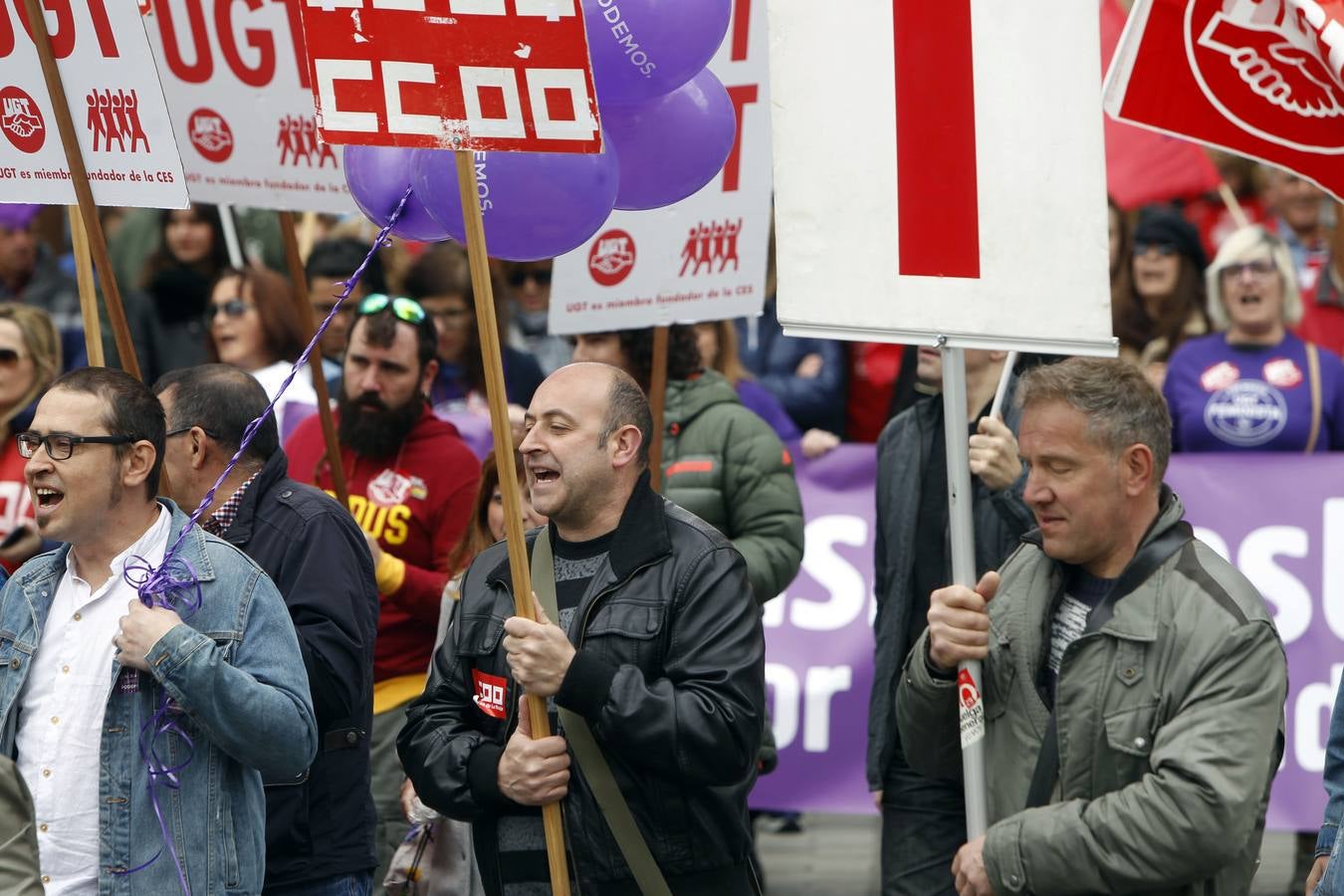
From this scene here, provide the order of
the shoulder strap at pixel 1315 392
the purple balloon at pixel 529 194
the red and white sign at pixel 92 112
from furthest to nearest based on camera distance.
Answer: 1. the shoulder strap at pixel 1315 392
2. the red and white sign at pixel 92 112
3. the purple balloon at pixel 529 194

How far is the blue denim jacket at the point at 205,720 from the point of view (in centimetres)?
429

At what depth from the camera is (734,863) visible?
4.68 metres

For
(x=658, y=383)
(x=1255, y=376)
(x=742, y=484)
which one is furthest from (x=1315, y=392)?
(x=658, y=383)

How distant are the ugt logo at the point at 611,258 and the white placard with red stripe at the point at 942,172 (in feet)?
7.69

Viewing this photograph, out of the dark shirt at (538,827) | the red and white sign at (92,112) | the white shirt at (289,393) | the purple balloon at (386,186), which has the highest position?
the red and white sign at (92,112)

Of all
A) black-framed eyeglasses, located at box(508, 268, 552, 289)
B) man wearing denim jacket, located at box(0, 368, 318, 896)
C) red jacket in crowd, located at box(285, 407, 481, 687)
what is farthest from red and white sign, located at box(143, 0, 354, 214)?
black-framed eyeglasses, located at box(508, 268, 552, 289)

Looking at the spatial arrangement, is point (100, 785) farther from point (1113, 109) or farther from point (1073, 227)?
point (1113, 109)

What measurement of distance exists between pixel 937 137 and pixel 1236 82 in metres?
1.02

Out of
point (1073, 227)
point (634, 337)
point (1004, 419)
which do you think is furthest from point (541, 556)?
point (634, 337)

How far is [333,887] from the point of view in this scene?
5.26 meters

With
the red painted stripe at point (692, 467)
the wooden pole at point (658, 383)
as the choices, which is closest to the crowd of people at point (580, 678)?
the wooden pole at point (658, 383)

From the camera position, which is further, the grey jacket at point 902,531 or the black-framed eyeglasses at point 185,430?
the grey jacket at point 902,531

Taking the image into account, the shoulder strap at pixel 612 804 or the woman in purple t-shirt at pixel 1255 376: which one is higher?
the woman in purple t-shirt at pixel 1255 376

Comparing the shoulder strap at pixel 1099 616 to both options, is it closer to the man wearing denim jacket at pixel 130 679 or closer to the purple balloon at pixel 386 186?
the man wearing denim jacket at pixel 130 679
